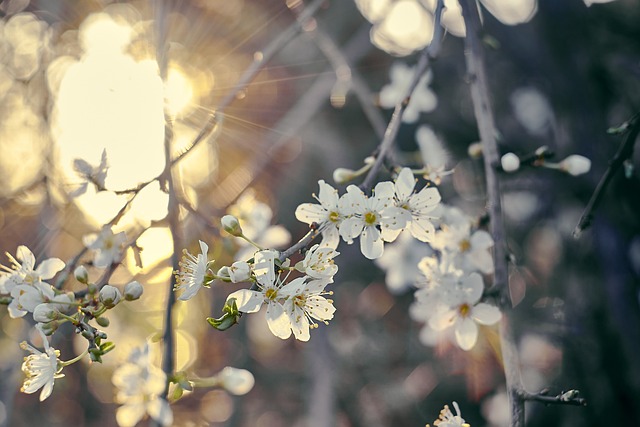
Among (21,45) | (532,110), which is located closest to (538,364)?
(532,110)

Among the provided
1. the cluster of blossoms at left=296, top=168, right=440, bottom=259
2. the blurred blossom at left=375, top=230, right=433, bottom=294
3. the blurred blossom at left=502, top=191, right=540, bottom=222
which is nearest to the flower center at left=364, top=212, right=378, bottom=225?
the cluster of blossoms at left=296, top=168, right=440, bottom=259

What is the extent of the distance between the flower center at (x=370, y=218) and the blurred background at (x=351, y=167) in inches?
15.1

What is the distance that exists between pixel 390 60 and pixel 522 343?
2.02 metres

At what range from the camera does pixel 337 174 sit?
50.9 inches

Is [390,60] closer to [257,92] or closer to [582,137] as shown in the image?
[257,92]

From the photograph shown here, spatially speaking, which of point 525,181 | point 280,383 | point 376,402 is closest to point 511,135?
point 525,181

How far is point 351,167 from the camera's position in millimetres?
3494

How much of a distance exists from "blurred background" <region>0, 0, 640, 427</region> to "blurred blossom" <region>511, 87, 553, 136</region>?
0.03 feet

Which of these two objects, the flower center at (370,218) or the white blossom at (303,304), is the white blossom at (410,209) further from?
the white blossom at (303,304)

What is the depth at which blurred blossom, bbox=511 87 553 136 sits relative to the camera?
121 inches

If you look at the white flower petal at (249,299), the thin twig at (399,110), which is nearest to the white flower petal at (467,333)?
the thin twig at (399,110)

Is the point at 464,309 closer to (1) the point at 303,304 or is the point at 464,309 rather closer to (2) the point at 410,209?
(2) the point at 410,209

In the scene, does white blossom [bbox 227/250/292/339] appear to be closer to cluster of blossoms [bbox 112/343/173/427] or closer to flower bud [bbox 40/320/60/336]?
flower bud [bbox 40/320/60/336]

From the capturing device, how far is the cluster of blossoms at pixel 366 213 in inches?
41.8
